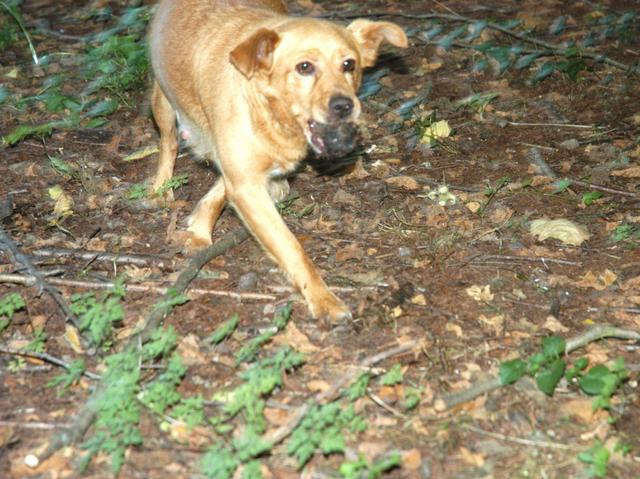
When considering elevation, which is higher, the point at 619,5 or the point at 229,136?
the point at 229,136

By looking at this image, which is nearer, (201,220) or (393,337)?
(393,337)

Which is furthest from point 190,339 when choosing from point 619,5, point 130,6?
point 619,5

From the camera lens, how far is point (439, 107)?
6.85m

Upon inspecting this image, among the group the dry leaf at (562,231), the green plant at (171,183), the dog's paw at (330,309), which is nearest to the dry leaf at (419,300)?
the dog's paw at (330,309)

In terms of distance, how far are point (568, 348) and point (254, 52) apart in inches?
87.3

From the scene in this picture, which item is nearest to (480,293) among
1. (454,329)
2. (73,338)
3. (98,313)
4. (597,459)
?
(454,329)

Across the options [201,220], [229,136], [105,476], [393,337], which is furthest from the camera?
[201,220]

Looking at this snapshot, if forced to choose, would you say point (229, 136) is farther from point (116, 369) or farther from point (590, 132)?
point (590, 132)

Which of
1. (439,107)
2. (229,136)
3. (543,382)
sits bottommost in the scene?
(439,107)

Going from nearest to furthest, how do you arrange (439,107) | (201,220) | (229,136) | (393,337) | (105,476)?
(105,476) < (393,337) < (229,136) < (201,220) < (439,107)

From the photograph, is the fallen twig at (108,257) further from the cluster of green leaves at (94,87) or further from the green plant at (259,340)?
the cluster of green leaves at (94,87)

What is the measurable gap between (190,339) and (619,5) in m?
6.36

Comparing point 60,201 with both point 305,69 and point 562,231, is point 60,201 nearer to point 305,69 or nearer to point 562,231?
point 305,69

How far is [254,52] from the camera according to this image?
4387 millimetres
